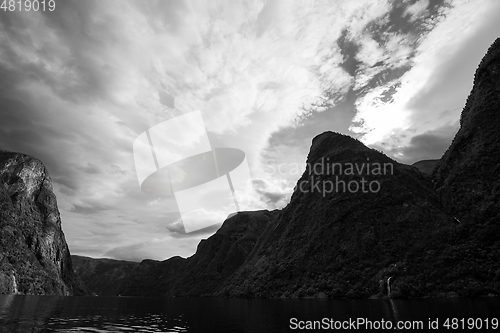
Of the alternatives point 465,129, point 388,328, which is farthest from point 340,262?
point 388,328

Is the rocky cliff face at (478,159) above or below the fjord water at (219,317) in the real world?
above

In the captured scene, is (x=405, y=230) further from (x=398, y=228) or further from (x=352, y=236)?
(x=352, y=236)

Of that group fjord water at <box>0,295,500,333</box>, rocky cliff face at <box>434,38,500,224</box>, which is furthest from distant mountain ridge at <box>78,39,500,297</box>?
fjord water at <box>0,295,500,333</box>

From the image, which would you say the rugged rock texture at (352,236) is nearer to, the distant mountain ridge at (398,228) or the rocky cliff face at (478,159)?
the distant mountain ridge at (398,228)

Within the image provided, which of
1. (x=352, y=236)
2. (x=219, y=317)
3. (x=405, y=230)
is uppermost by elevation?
(x=405, y=230)

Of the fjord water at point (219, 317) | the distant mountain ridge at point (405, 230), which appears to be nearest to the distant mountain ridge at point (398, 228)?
the distant mountain ridge at point (405, 230)

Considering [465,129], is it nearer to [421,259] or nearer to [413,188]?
[413,188]

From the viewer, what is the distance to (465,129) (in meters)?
127

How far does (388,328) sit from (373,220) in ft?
360

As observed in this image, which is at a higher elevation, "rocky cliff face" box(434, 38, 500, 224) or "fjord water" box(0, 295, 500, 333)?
"rocky cliff face" box(434, 38, 500, 224)

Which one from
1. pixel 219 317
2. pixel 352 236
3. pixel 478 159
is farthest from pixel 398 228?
pixel 219 317

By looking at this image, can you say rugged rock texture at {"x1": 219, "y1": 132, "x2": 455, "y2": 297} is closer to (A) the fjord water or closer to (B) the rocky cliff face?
(B) the rocky cliff face

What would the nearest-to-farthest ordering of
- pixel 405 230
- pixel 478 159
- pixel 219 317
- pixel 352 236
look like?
pixel 219 317
pixel 478 159
pixel 405 230
pixel 352 236

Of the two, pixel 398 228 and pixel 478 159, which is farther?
pixel 398 228
